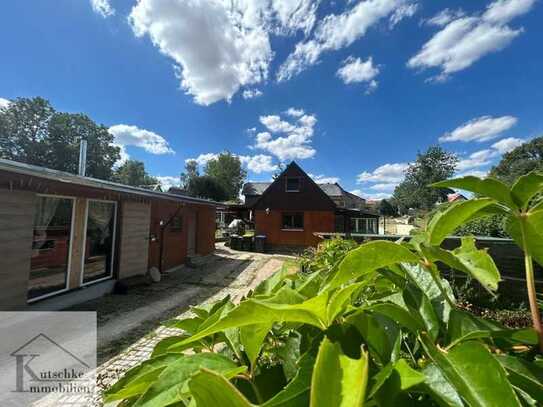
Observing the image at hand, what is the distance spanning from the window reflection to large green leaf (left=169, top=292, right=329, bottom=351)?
795 centimetres

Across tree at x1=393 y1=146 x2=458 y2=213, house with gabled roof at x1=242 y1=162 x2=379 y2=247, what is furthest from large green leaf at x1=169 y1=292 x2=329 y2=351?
tree at x1=393 y1=146 x2=458 y2=213

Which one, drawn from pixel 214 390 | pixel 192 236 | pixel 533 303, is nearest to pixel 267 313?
pixel 214 390

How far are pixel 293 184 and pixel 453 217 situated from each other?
1903cm

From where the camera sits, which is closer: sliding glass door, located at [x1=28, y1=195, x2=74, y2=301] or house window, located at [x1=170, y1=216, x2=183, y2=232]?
sliding glass door, located at [x1=28, y1=195, x2=74, y2=301]

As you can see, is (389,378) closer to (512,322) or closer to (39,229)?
(512,322)

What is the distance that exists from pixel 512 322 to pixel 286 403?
4317 mm

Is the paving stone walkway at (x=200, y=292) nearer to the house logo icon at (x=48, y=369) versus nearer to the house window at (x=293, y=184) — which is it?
the house logo icon at (x=48, y=369)

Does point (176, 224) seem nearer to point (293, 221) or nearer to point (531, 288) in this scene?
point (293, 221)

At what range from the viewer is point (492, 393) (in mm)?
286

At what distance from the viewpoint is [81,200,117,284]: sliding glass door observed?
267 inches

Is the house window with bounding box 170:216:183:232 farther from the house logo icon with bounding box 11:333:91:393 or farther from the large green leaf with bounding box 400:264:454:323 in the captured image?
the large green leaf with bounding box 400:264:454:323

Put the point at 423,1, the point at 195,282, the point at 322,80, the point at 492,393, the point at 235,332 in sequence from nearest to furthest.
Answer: the point at 492,393
the point at 235,332
the point at 195,282
the point at 423,1
the point at 322,80

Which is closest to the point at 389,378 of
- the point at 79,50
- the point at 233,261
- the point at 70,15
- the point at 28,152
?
the point at 233,261

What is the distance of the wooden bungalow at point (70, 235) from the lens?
15.6ft
